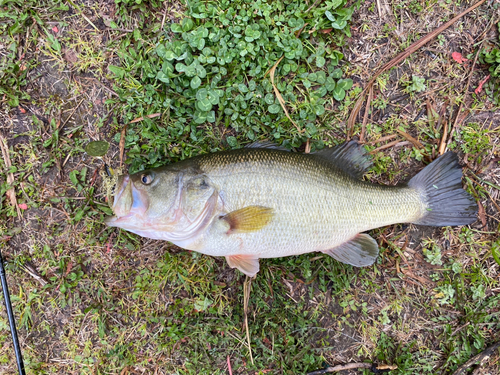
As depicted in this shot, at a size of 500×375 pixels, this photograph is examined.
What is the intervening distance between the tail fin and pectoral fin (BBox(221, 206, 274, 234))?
141 cm

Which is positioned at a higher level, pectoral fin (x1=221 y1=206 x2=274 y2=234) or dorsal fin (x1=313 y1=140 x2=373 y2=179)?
dorsal fin (x1=313 y1=140 x2=373 y2=179)

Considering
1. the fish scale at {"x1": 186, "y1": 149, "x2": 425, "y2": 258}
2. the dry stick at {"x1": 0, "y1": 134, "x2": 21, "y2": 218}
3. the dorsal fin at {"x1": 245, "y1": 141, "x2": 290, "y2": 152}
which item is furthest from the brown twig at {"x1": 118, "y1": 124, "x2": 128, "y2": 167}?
the dorsal fin at {"x1": 245, "y1": 141, "x2": 290, "y2": 152}

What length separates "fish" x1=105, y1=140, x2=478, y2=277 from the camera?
7.71 ft

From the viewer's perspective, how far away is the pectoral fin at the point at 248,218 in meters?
2.35

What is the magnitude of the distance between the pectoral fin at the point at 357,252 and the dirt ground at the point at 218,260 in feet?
1.03

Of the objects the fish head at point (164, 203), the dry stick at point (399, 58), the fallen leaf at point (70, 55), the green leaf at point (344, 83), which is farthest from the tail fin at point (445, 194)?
the fallen leaf at point (70, 55)

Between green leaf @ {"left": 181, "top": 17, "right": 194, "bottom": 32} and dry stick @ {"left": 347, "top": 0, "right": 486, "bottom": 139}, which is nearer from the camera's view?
→ green leaf @ {"left": 181, "top": 17, "right": 194, "bottom": 32}

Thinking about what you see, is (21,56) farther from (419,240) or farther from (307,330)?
(419,240)

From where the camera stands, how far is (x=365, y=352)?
117 inches

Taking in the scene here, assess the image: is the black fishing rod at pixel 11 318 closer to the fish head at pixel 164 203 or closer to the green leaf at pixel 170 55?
the fish head at pixel 164 203

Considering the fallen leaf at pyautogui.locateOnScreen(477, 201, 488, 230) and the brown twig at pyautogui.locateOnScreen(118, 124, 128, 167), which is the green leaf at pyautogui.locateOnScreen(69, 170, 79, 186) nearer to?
the brown twig at pyautogui.locateOnScreen(118, 124, 128, 167)

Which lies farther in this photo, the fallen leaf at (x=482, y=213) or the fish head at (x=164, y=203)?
the fallen leaf at (x=482, y=213)

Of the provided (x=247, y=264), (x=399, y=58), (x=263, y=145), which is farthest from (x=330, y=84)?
(x=247, y=264)

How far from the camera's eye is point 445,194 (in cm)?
281
